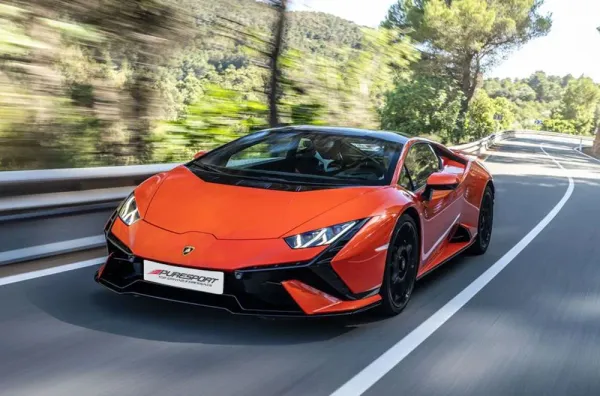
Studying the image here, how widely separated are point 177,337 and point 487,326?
207 centimetres

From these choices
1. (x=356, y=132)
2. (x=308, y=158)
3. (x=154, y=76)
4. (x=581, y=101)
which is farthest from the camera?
(x=581, y=101)

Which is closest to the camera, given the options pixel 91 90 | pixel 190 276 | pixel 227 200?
pixel 190 276

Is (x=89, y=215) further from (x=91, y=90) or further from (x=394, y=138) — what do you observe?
(x=91, y=90)

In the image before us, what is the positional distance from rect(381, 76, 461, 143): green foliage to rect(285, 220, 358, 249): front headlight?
38.4 meters

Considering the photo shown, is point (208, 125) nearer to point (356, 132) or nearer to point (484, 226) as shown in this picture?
point (484, 226)

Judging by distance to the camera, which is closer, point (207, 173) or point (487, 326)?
point (487, 326)

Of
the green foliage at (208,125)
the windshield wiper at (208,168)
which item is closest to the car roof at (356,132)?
the windshield wiper at (208,168)

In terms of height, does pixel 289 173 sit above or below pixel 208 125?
above

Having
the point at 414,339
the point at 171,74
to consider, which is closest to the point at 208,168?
the point at 414,339

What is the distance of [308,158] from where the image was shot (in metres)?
5.53

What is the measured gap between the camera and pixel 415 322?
4859 mm

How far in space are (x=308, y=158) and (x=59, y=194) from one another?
7.23 ft

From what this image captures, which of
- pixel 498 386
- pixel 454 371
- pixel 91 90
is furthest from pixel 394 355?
pixel 91 90

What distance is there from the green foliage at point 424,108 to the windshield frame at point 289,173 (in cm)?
3681
